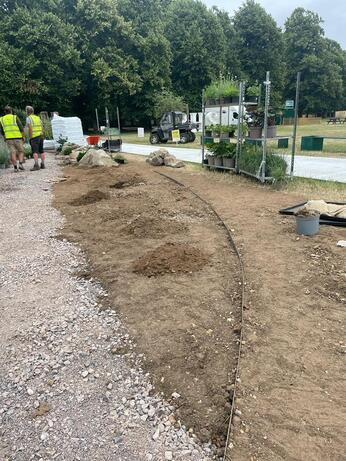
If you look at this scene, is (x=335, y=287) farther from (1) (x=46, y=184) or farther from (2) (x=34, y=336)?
(1) (x=46, y=184)

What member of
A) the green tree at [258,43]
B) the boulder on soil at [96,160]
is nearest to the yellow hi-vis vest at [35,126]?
the boulder on soil at [96,160]

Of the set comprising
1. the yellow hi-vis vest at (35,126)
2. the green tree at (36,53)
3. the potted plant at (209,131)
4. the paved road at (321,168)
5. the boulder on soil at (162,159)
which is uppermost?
the green tree at (36,53)

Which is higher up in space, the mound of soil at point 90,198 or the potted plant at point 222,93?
the potted plant at point 222,93

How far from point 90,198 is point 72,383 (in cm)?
598

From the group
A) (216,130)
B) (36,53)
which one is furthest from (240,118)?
(36,53)

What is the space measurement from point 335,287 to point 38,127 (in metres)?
10.2

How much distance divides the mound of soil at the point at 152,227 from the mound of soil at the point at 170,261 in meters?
0.74

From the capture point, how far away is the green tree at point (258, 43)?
4697 centimetres

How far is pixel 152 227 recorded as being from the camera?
19.5 ft

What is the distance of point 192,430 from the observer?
2223 millimetres

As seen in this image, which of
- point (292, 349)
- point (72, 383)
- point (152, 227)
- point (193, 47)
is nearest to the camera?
point (72, 383)

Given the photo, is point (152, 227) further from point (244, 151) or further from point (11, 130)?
point (11, 130)

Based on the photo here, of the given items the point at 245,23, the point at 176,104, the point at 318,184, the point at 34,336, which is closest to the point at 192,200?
the point at 318,184

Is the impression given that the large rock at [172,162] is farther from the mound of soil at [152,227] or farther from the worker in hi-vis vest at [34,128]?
the mound of soil at [152,227]
